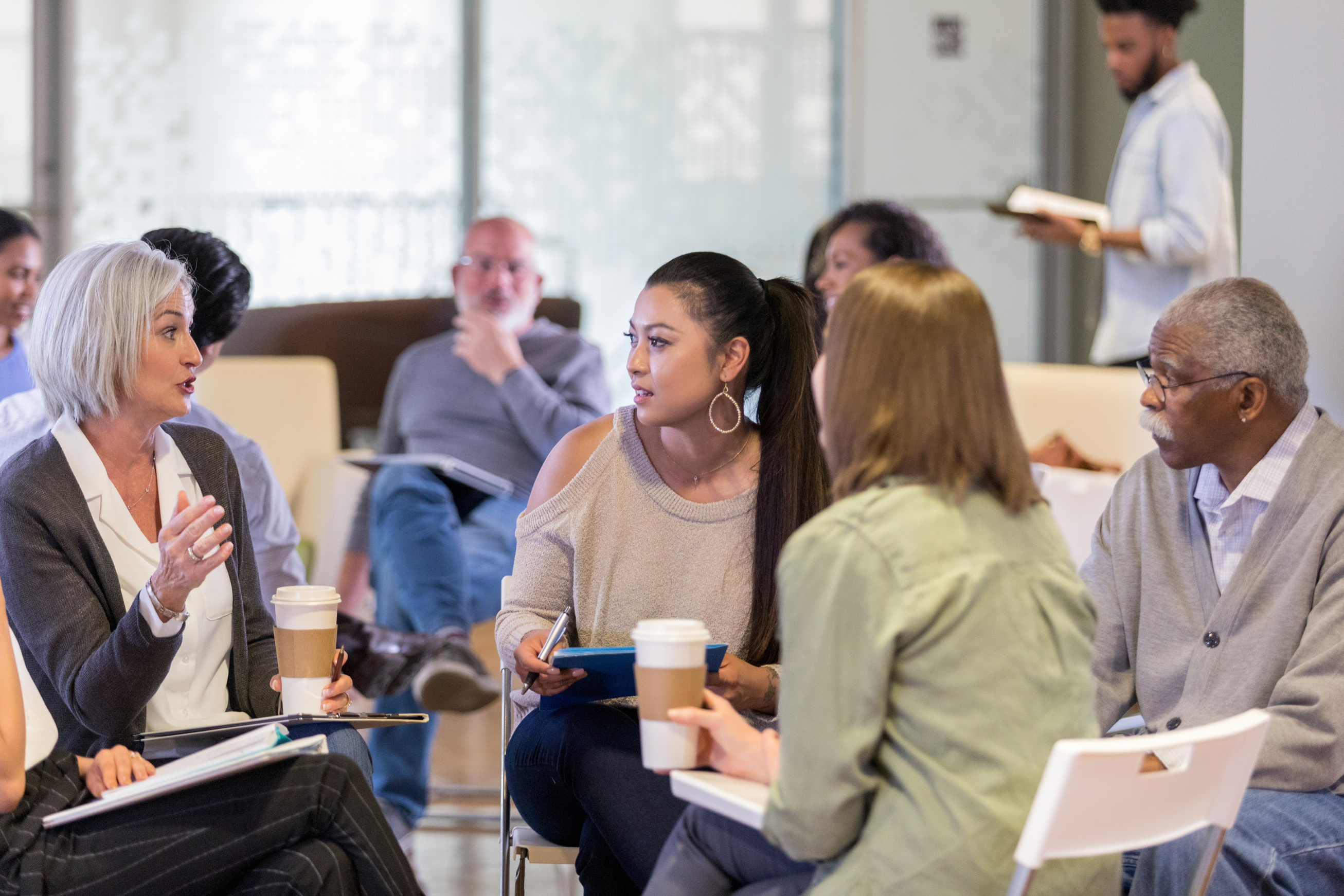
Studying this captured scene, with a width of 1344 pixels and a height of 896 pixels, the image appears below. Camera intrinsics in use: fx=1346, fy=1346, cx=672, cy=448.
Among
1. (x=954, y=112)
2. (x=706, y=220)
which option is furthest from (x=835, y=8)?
(x=706, y=220)

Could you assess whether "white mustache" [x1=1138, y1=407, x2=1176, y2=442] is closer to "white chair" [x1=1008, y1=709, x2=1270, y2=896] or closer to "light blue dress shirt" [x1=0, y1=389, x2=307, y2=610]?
"white chair" [x1=1008, y1=709, x2=1270, y2=896]

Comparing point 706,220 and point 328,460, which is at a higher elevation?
point 706,220

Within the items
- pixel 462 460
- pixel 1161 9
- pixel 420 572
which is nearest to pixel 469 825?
pixel 420 572

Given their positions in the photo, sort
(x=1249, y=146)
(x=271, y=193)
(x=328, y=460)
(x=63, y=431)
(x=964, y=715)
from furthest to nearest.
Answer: (x=271, y=193), (x=328, y=460), (x=1249, y=146), (x=63, y=431), (x=964, y=715)

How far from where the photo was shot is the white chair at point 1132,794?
1238 millimetres

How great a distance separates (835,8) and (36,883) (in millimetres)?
4927

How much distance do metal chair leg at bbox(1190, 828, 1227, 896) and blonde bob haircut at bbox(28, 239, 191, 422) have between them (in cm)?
153

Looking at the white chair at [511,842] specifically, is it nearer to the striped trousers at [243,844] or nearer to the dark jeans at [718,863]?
the striped trousers at [243,844]

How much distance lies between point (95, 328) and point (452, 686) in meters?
1.47

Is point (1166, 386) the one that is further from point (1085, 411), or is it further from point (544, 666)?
point (1085, 411)

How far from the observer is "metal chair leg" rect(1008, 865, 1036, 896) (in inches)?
49.9

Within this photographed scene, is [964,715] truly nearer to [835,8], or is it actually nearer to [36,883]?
[36,883]

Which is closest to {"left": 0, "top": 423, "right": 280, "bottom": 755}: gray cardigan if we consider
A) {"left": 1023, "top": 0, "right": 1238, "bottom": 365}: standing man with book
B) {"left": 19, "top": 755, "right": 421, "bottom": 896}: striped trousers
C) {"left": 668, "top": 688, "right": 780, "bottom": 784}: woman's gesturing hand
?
{"left": 19, "top": 755, "right": 421, "bottom": 896}: striped trousers

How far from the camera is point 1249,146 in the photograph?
2682 mm
